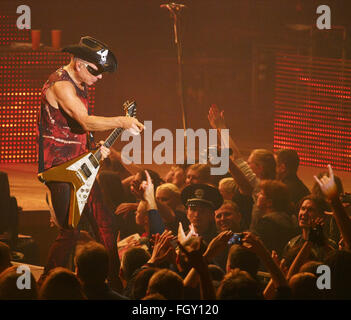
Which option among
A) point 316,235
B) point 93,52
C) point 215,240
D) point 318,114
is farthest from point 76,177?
point 318,114

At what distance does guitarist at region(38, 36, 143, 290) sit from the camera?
20.5 ft

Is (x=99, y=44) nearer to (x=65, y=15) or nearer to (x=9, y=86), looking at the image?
(x=9, y=86)

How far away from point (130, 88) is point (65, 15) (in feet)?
4.93

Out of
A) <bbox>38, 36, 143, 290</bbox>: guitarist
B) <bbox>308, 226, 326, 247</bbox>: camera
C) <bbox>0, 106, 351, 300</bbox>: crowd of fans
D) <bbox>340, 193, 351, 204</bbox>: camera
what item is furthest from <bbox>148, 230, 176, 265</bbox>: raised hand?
<bbox>340, 193, 351, 204</bbox>: camera

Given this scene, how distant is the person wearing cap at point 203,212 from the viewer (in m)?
6.25

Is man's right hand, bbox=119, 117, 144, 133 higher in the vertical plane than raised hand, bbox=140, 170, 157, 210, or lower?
higher

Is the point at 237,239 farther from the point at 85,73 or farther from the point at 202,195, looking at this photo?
the point at 85,73

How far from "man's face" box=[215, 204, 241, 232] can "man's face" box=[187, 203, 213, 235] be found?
0.39 ft

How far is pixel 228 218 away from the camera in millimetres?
6387

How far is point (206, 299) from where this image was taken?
187 inches

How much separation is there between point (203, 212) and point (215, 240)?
903 millimetres

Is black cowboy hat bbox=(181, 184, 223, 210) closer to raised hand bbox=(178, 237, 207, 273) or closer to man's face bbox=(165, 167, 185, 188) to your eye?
man's face bbox=(165, 167, 185, 188)

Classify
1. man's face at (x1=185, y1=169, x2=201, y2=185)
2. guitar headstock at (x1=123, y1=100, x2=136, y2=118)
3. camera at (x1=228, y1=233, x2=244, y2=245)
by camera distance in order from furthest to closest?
man's face at (x1=185, y1=169, x2=201, y2=185)
guitar headstock at (x1=123, y1=100, x2=136, y2=118)
camera at (x1=228, y1=233, x2=244, y2=245)
